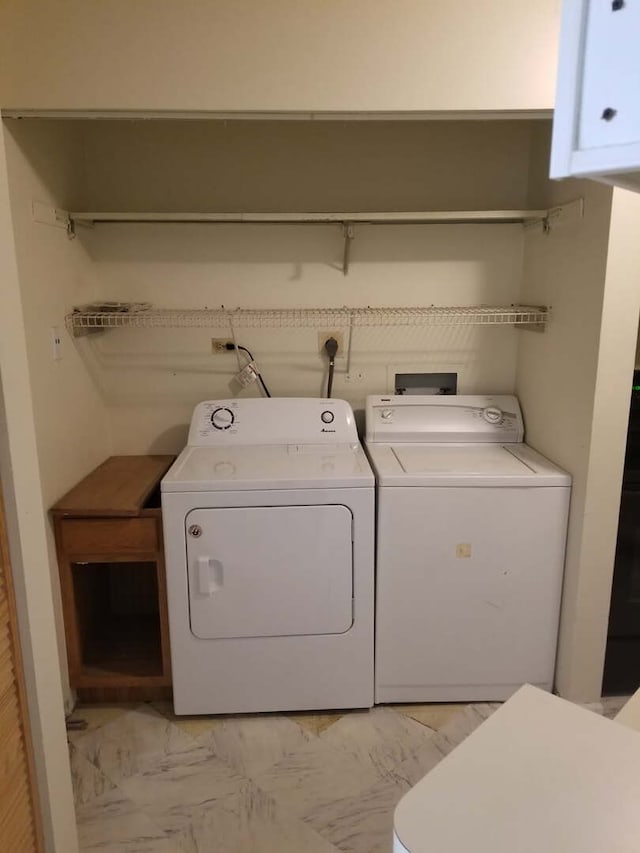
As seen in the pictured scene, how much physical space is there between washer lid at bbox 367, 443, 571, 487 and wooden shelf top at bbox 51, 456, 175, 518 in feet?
2.83

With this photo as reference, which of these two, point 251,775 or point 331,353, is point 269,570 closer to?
point 251,775

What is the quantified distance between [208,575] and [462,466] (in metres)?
0.97

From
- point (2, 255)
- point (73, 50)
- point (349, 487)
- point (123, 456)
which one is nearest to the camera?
point (2, 255)

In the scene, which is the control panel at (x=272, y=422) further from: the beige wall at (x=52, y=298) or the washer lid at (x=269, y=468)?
the beige wall at (x=52, y=298)

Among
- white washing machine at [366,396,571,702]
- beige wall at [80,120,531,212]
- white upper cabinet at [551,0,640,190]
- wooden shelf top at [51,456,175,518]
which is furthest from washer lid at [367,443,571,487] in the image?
white upper cabinet at [551,0,640,190]

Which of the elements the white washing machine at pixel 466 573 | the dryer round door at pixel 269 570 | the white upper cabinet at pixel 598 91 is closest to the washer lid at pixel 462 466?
the white washing machine at pixel 466 573

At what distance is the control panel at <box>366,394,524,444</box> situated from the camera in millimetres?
2545

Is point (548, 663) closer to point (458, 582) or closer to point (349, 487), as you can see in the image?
point (458, 582)

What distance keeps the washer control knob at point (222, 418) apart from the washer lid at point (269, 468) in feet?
0.35

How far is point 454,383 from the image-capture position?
272 cm

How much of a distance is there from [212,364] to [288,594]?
3.52 ft

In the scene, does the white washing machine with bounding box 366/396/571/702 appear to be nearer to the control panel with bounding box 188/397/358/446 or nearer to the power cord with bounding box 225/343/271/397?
the control panel with bounding box 188/397/358/446

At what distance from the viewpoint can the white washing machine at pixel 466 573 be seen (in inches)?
82.8

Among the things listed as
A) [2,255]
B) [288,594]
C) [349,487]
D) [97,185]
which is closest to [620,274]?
[349,487]
